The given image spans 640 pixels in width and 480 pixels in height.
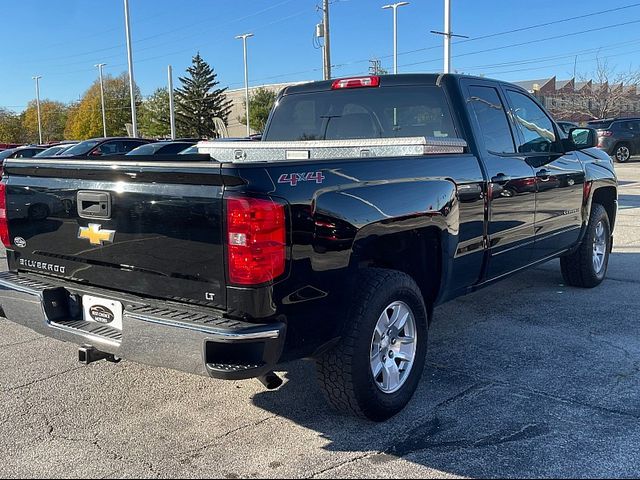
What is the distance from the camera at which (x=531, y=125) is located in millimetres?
5328

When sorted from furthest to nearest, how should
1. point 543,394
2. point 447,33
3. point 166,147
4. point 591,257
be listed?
point 447,33
point 166,147
point 591,257
point 543,394

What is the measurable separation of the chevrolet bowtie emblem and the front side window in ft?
10.9

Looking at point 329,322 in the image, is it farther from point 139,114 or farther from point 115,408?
point 139,114

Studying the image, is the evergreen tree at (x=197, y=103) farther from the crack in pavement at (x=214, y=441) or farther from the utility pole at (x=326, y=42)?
the crack in pavement at (x=214, y=441)

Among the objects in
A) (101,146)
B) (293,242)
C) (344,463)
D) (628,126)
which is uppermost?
(628,126)

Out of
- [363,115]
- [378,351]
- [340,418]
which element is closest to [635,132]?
[363,115]

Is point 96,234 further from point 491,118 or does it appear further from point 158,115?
point 158,115

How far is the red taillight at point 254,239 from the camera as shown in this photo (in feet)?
8.86

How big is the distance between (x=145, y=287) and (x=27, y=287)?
870mm

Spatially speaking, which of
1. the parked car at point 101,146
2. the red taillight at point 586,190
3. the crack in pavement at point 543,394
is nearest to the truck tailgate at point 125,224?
the crack in pavement at point 543,394

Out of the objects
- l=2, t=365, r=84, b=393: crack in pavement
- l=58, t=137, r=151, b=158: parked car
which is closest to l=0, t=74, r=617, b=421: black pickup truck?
l=2, t=365, r=84, b=393: crack in pavement

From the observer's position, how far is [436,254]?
13.1 feet

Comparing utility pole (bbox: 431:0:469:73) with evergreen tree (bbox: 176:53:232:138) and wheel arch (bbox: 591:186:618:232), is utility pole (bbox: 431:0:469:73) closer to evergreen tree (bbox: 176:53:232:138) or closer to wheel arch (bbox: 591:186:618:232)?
wheel arch (bbox: 591:186:618:232)

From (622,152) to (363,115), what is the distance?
23.7m
